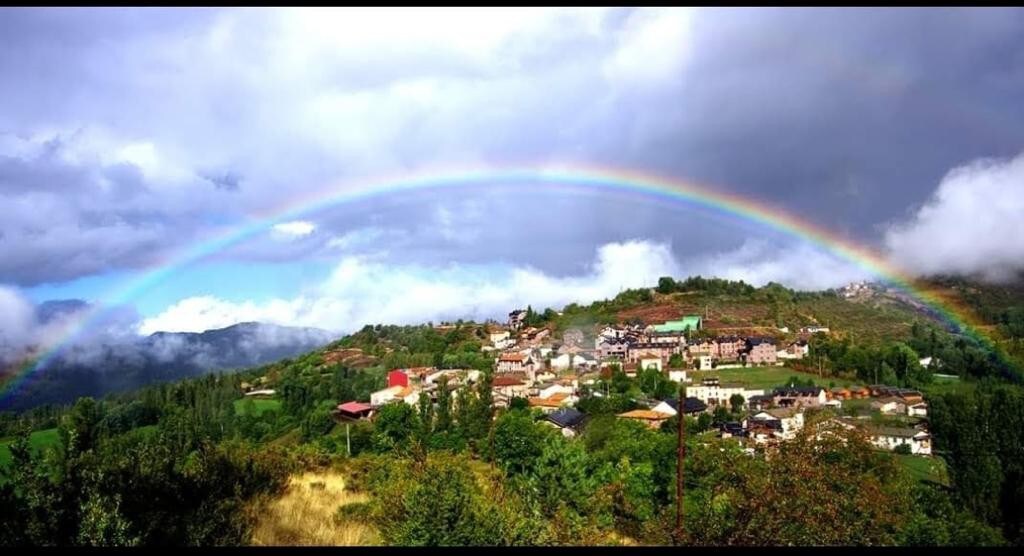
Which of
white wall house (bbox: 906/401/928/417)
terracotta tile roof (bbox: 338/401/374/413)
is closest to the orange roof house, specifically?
white wall house (bbox: 906/401/928/417)

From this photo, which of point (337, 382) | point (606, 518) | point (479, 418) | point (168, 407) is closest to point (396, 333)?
point (337, 382)

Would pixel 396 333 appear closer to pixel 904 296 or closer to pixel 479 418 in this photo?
pixel 479 418

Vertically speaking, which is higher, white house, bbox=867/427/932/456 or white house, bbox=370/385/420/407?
white house, bbox=370/385/420/407

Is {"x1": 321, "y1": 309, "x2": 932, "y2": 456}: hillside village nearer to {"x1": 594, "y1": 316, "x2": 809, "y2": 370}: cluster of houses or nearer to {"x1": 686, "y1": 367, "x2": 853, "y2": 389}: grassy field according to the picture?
{"x1": 594, "y1": 316, "x2": 809, "y2": 370}: cluster of houses

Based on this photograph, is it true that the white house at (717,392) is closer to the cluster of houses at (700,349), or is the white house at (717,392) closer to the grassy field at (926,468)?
the cluster of houses at (700,349)

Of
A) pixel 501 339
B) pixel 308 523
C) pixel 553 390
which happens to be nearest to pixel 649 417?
pixel 553 390
